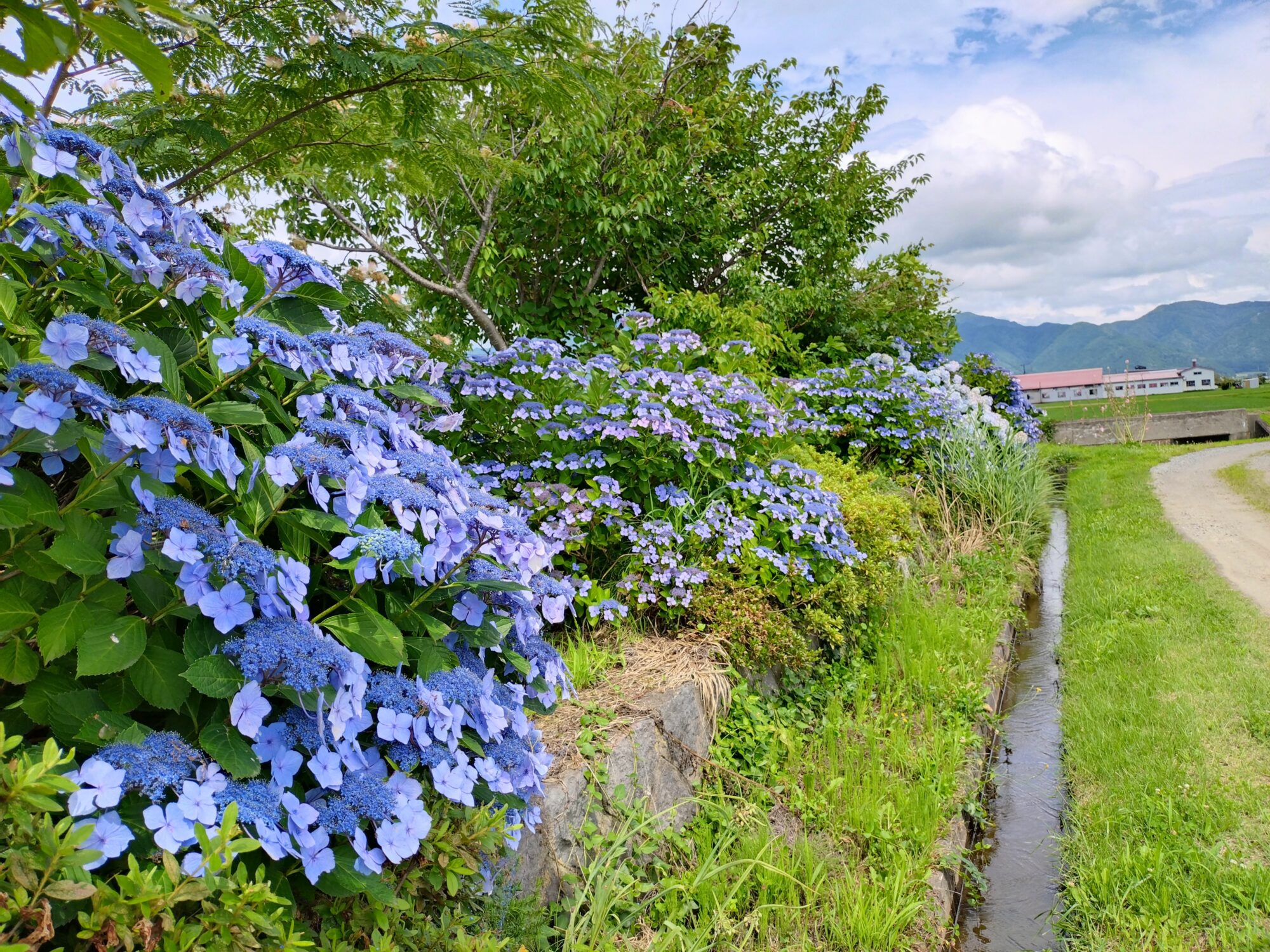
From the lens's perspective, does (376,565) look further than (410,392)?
No

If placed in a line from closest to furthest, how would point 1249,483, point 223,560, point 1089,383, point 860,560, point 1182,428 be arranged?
point 223,560 < point 860,560 < point 1249,483 < point 1182,428 < point 1089,383

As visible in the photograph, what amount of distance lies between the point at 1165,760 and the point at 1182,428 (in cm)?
1678

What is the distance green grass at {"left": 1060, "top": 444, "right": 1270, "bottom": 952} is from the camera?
248 centimetres

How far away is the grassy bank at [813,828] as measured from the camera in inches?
86.3

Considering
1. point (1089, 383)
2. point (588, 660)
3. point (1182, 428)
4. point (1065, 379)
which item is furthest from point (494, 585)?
point (1065, 379)

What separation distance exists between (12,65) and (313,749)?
105cm

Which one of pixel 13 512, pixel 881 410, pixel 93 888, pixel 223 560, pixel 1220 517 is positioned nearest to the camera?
pixel 93 888

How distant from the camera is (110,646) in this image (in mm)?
1173

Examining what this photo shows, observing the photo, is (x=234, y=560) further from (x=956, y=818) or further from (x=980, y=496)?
(x=980, y=496)

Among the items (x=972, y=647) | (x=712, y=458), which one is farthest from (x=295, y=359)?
(x=972, y=647)

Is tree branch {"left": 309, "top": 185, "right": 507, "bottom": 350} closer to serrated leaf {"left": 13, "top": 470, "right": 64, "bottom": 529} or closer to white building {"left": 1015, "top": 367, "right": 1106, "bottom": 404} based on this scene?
serrated leaf {"left": 13, "top": 470, "right": 64, "bottom": 529}

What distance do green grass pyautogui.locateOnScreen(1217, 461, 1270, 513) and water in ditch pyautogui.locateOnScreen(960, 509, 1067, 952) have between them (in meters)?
5.01

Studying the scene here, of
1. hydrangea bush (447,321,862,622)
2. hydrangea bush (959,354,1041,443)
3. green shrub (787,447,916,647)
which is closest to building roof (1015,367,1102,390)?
hydrangea bush (959,354,1041,443)

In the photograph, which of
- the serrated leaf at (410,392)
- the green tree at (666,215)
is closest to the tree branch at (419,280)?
the green tree at (666,215)
